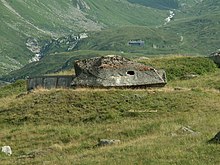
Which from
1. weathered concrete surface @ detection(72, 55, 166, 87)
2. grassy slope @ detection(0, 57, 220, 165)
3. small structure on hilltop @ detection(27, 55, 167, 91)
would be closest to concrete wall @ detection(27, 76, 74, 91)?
small structure on hilltop @ detection(27, 55, 167, 91)

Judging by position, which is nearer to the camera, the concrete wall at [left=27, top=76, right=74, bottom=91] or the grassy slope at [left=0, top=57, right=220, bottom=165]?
the grassy slope at [left=0, top=57, right=220, bottom=165]

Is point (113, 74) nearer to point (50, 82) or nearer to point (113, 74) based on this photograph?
point (113, 74)

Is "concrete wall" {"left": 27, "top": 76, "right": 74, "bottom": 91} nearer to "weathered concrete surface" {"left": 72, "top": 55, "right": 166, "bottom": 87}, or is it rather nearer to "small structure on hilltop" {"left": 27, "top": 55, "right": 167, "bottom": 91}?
"small structure on hilltop" {"left": 27, "top": 55, "right": 167, "bottom": 91}

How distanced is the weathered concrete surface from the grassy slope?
243cm

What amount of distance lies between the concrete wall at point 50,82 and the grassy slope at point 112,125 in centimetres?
414

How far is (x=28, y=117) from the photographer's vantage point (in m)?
34.2

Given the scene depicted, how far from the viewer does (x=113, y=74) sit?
39594 mm

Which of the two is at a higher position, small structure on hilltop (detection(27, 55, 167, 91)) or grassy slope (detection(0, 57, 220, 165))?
small structure on hilltop (detection(27, 55, 167, 91))

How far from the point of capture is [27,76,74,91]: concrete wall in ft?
138

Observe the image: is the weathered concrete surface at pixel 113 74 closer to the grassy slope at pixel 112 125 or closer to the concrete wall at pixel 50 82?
the concrete wall at pixel 50 82

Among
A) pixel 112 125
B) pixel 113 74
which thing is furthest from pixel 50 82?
pixel 112 125

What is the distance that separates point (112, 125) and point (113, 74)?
9640 mm

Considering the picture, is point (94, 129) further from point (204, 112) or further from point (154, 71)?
point (154, 71)

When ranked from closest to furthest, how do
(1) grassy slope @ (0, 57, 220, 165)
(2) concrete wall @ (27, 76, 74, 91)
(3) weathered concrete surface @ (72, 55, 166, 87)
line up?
(1) grassy slope @ (0, 57, 220, 165) → (3) weathered concrete surface @ (72, 55, 166, 87) → (2) concrete wall @ (27, 76, 74, 91)
